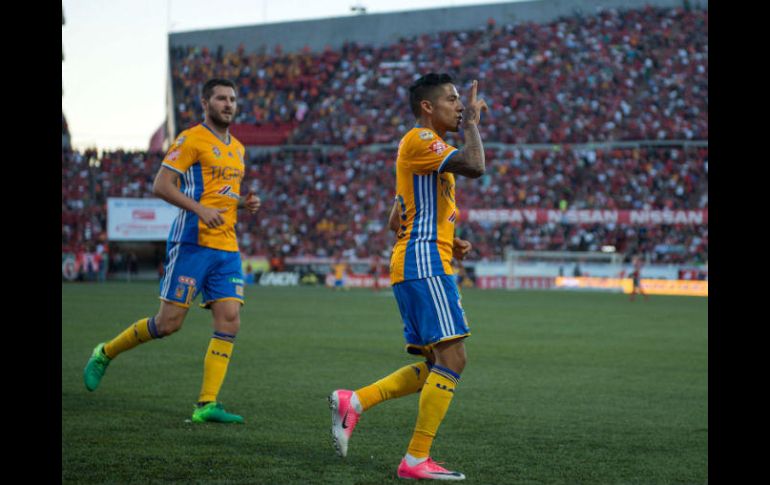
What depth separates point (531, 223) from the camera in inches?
1673

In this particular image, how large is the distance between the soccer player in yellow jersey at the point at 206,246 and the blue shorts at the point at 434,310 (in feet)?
7.75

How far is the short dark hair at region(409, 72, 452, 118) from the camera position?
5.98m

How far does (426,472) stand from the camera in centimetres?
551

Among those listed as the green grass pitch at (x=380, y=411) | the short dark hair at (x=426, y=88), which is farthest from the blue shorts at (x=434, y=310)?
the short dark hair at (x=426, y=88)

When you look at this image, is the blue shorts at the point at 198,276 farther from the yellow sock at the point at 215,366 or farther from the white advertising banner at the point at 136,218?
the white advertising banner at the point at 136,218

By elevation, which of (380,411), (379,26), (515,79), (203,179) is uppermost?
(379,26)

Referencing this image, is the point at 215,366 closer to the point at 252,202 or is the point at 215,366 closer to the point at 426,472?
the point at 252,202

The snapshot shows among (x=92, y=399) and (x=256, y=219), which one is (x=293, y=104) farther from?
(x=92, y=399)

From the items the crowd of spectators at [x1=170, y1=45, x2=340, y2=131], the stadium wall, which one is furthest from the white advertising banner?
the stadium wall

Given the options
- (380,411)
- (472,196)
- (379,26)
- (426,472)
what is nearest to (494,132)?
(472,196)

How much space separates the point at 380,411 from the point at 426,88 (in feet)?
11.1

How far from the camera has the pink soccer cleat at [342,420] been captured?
5.84 metres

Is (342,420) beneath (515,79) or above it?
beneath
